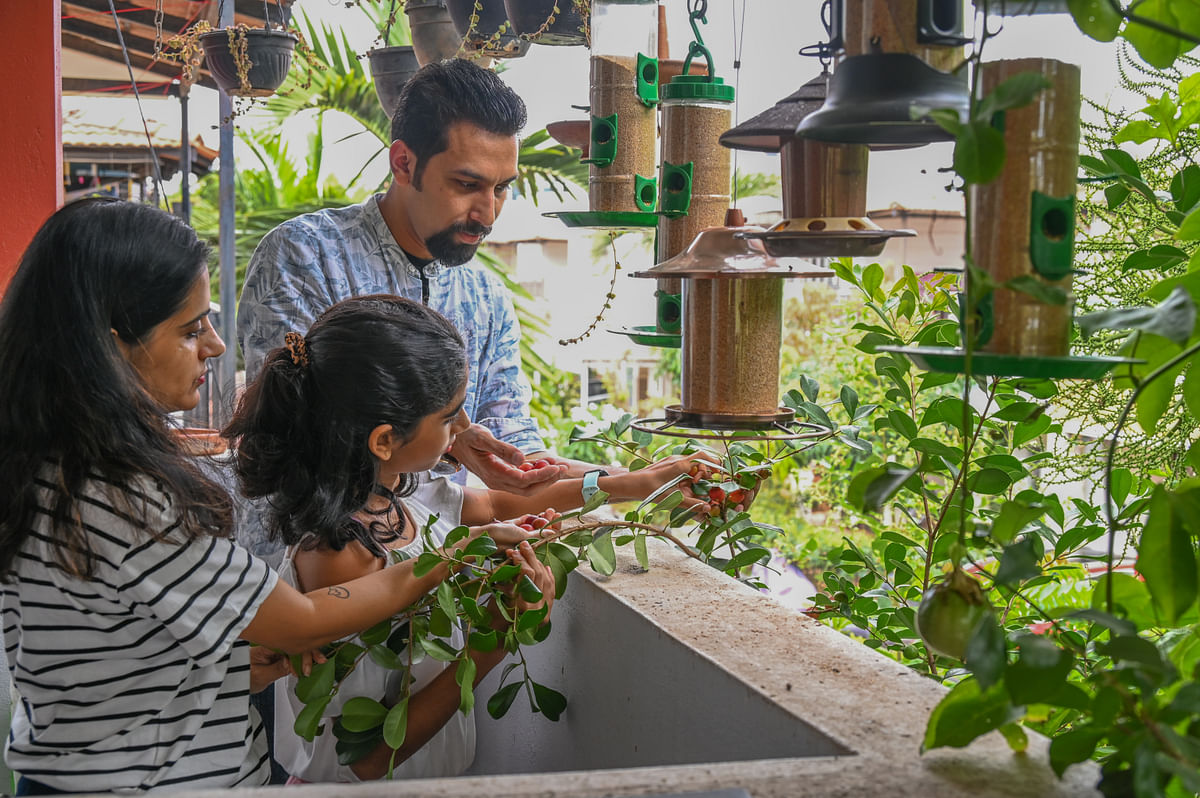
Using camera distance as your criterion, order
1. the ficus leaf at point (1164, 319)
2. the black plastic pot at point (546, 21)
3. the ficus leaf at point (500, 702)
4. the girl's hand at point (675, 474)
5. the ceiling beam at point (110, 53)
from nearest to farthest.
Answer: the ficus leaf at point (1164, 319) < the ficus leaf at point (500, 702) < the girl's hand at point (675, 474) < the black plastic pot at point (546, 21) < the ceiling beam at point (110, 53)

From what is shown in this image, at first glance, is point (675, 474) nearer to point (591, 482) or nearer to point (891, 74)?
point (591, 482)

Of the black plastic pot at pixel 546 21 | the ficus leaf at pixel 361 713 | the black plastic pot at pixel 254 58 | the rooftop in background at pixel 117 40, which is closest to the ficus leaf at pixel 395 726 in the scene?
the ficus leaf at pixel 361 713

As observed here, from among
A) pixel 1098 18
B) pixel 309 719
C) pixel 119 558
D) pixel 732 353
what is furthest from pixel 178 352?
pixel 1098 18

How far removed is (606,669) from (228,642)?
58 centimetres


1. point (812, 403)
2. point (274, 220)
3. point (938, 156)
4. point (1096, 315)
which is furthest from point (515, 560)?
point (938, 156)

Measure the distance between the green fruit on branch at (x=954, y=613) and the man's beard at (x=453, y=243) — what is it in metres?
1.55

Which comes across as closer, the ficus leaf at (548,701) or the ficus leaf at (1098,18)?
the ficus leaf at (1098,18)

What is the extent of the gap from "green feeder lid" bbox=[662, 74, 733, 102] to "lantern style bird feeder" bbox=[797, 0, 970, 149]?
685mm

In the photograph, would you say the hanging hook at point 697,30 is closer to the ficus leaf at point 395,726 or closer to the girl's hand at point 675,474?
the girl's hand at point 675,474

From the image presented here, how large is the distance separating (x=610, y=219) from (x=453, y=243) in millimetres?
383

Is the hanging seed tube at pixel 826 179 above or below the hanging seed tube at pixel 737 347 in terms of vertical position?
above

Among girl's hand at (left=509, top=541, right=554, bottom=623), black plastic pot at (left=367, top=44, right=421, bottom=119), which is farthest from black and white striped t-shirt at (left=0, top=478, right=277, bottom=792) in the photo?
black plastic pot at (left=367, top=44, right=421, bottom=119)

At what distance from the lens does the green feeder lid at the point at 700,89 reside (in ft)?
6.66

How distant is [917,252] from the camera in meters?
8.79
